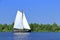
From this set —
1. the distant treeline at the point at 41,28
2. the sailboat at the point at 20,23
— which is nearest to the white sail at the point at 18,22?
the sailboat at the point at 20,23

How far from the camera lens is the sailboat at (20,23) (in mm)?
112550

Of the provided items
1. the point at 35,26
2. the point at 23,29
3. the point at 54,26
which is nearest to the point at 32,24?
the point at 35,26

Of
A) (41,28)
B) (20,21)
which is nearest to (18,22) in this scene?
(20,21)

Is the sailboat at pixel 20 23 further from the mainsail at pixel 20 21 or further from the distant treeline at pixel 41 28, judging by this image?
the distant treeline at pixel 41 28

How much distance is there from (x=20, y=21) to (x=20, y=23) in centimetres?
76

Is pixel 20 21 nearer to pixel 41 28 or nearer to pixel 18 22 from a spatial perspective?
pixel 18 22

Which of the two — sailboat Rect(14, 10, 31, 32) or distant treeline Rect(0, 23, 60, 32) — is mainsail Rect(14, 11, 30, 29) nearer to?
sailboat Rect(14, 10, 31, 32)

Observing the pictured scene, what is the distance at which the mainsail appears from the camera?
11244cm

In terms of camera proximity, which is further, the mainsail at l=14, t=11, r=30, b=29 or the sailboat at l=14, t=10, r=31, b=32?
the sailboat at l=14, t=10, r=31, b=32

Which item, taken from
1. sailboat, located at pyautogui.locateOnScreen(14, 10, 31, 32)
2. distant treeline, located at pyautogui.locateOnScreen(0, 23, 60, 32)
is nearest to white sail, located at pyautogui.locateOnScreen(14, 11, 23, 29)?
sailboat, located at pyautogui.locateOnScreen(14, 10, 31, 32)

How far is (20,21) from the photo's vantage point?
371ft

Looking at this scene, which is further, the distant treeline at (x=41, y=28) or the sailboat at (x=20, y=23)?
the distant treeline at (x=41, y=28)

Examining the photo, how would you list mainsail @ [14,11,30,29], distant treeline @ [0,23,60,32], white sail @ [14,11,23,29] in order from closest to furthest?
white sail @ [14,11,23,29], mainsail @ [14,11,30,29], distant treeline @ [0,23,60,32]

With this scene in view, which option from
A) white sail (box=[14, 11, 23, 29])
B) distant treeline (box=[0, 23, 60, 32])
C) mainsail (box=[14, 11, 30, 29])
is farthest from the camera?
distant treeline (box=[0, 23, 60, 32])
